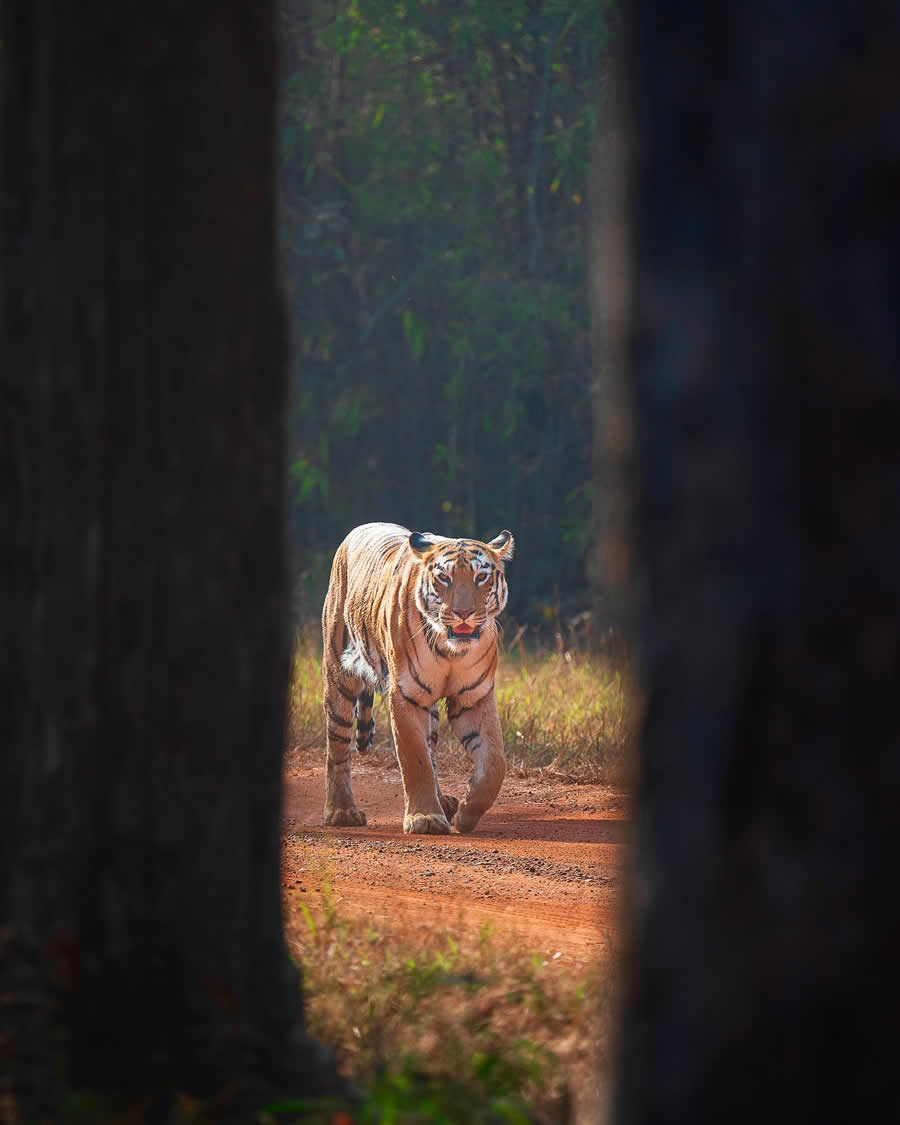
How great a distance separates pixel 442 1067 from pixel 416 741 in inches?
181

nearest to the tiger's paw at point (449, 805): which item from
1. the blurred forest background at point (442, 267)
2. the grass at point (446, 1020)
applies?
the grass at point (446, 1020)

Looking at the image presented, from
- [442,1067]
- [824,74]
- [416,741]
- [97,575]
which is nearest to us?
[824,74]

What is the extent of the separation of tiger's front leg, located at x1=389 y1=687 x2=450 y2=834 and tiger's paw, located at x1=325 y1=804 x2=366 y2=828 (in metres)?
0.40

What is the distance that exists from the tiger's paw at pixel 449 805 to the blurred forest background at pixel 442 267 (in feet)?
36.2

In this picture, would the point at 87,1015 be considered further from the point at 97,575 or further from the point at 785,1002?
the point at 785,1002

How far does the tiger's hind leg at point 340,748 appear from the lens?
7.82 metres

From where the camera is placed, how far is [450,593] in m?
7.63

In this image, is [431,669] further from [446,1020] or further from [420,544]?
[446,1020]

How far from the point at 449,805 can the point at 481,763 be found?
541 mm

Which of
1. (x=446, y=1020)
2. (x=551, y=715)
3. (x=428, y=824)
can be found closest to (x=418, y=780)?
(x=428, y=824)

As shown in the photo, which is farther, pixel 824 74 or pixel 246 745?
pixel 246 745

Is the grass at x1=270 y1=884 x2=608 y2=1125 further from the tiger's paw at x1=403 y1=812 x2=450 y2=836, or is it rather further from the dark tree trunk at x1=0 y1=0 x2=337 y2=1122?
the tiger's paw at x1=403 y1=812 x2=450 y2=836

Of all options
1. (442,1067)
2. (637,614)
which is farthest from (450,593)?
(637,614)

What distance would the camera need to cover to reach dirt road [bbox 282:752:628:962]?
16.5 feet
